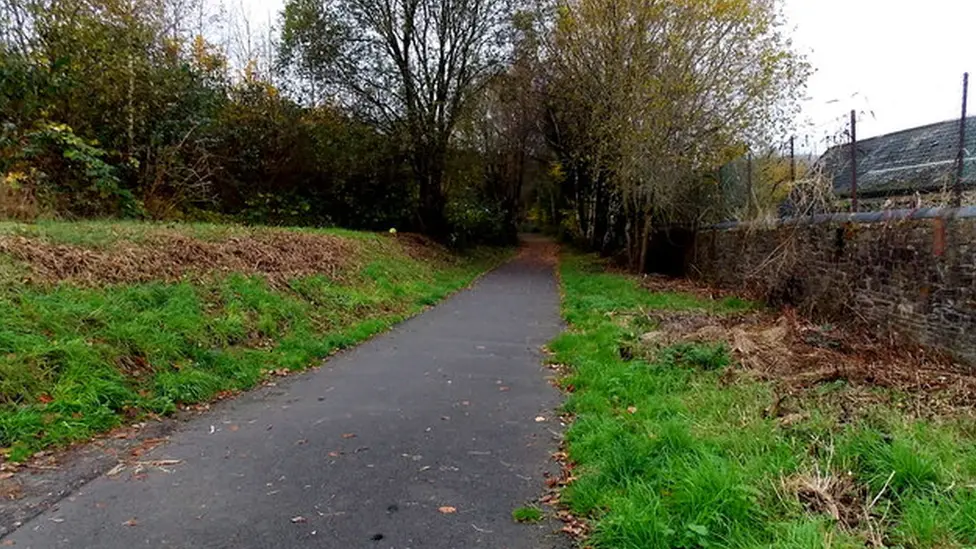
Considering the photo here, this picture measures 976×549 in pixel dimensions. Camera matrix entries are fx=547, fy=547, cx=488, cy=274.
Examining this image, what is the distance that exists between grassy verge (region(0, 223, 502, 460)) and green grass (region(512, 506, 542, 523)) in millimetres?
3270

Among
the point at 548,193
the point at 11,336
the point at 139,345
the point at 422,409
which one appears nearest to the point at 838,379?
the point at 422,409

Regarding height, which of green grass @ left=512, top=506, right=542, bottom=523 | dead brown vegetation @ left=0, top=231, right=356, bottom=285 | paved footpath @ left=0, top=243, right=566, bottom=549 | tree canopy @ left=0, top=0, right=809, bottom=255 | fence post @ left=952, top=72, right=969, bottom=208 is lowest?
green grass @ left=512, top=506, right=542, bottom=523

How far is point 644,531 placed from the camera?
2789 mm

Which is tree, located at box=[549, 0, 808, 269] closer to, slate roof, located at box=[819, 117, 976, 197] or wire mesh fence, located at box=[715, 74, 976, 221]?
wire mesh fence, located at box=[715, 74, 976, 221]

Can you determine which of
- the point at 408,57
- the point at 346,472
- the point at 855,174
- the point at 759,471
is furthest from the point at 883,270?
the point at 408,57

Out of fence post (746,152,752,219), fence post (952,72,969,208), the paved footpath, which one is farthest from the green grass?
fence post (746,152,752,219)

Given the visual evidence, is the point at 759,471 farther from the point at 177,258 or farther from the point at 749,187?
the point at 749,187

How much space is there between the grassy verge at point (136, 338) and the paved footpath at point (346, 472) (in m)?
0.59

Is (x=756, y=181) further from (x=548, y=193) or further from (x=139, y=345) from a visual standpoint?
(x=548, y=193)

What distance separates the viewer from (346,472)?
3734 millimetres

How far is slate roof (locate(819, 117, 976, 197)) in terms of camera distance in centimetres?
865

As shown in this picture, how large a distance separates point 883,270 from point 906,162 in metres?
6.77

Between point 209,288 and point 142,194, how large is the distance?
656cm

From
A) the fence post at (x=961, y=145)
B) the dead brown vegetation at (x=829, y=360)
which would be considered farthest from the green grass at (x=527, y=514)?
the fence post at (x=961, y=145)
